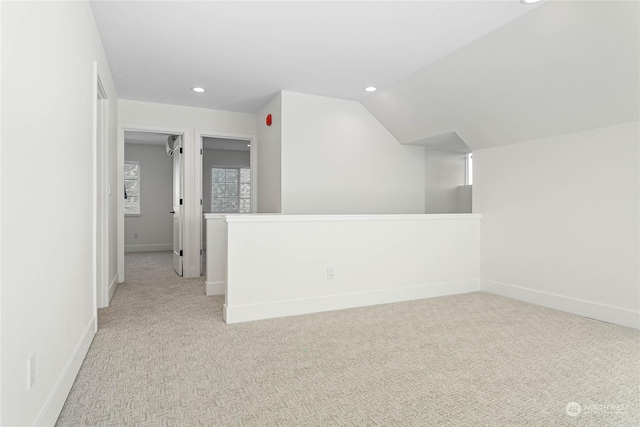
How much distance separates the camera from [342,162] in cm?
472

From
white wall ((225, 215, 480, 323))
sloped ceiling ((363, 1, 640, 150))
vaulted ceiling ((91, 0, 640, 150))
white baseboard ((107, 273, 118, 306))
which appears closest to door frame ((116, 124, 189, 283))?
white baseboard ((107, 273, 118, 306))

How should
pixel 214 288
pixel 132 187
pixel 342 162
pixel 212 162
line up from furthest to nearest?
pixel 212 162 < pixel 132 187 < pixel 342 162 < pixel 214 288

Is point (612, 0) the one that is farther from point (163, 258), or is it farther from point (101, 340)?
point (163, 258)

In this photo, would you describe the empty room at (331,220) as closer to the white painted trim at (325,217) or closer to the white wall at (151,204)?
the white painted trim at (325,217)

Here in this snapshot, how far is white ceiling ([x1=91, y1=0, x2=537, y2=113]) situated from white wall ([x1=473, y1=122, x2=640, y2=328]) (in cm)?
138

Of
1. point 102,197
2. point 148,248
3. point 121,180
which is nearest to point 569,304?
point 102,197

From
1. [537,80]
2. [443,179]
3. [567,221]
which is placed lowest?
[567,221]

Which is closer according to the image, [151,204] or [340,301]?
[340,301]

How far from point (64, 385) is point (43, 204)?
90 centimetres

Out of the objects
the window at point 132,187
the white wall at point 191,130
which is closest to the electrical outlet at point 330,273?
the white wall at point 191,130

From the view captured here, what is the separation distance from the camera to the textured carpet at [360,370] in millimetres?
1686

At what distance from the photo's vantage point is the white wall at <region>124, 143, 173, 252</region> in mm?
7988

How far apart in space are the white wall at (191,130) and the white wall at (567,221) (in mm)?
3332

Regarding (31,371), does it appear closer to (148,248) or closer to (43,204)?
(43,204)
